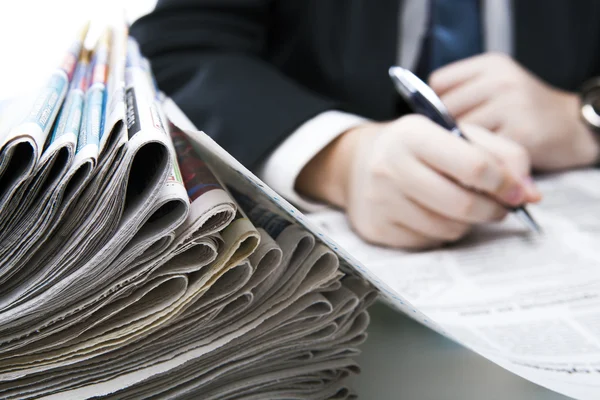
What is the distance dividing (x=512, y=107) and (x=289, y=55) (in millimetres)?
364

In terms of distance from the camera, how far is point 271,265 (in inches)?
12.0

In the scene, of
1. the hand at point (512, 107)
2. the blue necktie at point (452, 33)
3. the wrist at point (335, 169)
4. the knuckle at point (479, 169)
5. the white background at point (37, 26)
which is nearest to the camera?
the knuckle at point (479, 169)

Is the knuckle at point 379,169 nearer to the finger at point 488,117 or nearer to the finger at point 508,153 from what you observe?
the finger at point 508,153

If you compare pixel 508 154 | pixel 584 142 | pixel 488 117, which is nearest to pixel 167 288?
pixel 508 154

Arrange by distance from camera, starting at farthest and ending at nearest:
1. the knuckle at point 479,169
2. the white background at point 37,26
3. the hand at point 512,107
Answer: the white background at point 37,26 → the hand at point 512,107 → the knuckle at point 479,169

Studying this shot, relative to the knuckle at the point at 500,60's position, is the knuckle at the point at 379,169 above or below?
below

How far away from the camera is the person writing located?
510 mm

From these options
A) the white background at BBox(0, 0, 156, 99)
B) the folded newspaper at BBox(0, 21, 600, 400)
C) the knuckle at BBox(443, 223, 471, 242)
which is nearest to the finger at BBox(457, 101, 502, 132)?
the knuckle at BBox(443, 223, 471, 242)

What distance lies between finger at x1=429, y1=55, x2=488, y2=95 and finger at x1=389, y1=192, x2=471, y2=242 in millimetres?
272

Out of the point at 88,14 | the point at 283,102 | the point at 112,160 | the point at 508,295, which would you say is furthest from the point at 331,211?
the point at 88,14

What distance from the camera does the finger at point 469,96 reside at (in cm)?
71

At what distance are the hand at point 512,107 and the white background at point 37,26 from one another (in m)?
0.60

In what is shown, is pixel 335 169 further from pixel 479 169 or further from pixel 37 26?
pixel 37 26

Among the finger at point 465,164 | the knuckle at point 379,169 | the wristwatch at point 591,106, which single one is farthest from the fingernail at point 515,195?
the wristwatch at point 591,106
